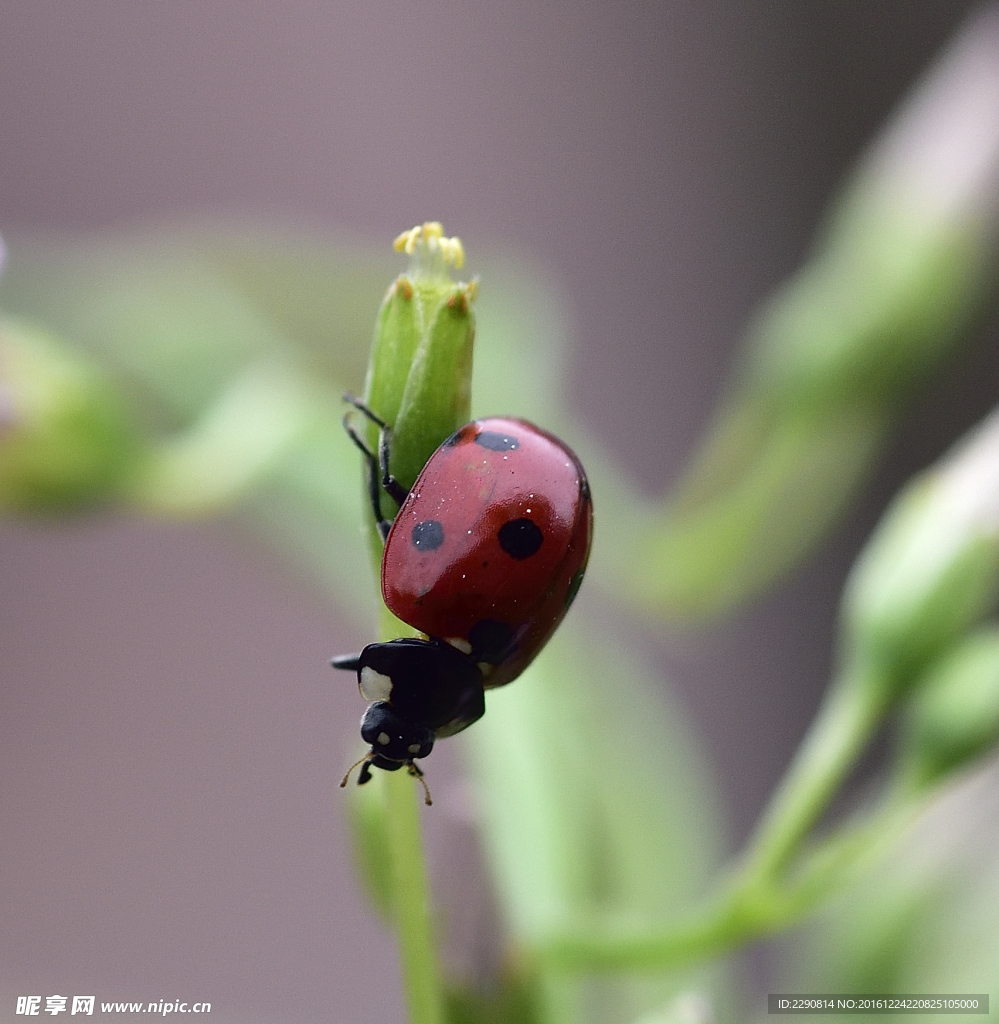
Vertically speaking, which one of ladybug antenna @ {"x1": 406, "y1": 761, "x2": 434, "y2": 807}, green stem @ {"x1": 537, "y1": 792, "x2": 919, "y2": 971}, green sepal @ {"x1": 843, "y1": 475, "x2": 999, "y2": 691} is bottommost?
green stem @ {"x1": 537, "y1": 792, "x2": 919, "y2": 971}

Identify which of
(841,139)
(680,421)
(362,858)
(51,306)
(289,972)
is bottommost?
(362,858)

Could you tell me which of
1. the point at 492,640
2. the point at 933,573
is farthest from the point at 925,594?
the point at 492,640

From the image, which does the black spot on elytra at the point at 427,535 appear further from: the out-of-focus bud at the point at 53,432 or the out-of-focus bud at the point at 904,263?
the out-of-focus bud at the point at 904,263

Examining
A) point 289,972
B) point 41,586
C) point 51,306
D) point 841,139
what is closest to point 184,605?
point 41,586

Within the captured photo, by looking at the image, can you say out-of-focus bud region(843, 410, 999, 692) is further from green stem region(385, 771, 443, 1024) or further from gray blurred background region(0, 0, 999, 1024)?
gray blurred background region(0, 0, 999, 1024)

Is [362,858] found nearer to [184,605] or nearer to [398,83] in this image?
[184,605]

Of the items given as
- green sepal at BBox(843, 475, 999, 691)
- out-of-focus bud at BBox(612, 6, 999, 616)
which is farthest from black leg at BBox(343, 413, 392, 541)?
out-of-focus bud at BBox(612, 6, 999, 616)
